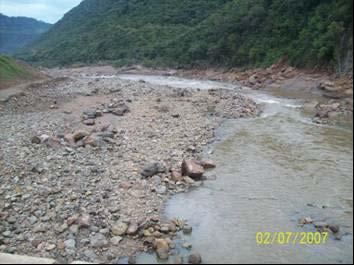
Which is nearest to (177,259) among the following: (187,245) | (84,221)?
(187,245)

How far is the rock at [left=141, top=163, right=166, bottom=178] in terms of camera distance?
11625 mm

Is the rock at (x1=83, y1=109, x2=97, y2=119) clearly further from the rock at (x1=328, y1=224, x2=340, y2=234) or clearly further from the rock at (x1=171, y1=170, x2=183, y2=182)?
the rock at (x1=328, y1=224, x2=340, y2=234)

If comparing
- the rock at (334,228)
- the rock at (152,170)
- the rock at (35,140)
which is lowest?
the rock at (152,170)

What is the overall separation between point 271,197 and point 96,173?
5045 millimetres

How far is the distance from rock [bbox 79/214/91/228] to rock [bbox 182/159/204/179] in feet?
12.5

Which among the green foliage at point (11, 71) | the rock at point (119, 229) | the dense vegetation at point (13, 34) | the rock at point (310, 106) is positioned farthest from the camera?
the dense vegetation at point (13, 34)

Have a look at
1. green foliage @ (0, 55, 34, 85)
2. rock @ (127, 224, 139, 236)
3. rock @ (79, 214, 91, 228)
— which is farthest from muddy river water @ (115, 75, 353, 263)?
green foliage @ (0, 55, 34, 85)

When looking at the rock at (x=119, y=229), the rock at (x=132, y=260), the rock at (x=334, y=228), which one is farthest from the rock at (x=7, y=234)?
the rock at (x=334, y=228)

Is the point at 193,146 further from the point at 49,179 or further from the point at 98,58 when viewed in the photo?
the point at 98,58

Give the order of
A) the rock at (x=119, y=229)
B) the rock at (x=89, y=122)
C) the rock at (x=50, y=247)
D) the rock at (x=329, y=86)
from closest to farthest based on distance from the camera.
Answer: the rock at (x=50, y=247), the rock at (x=119, y=229), the rock at (x=89, y=122), the rock at (x=329, y=86)

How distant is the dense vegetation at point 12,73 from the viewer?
28.5 meters

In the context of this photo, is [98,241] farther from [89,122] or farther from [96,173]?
[89,122]

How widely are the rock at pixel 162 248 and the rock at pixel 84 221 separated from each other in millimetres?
1650

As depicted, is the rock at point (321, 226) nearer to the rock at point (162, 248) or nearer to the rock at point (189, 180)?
the rock at point (162, 248)
